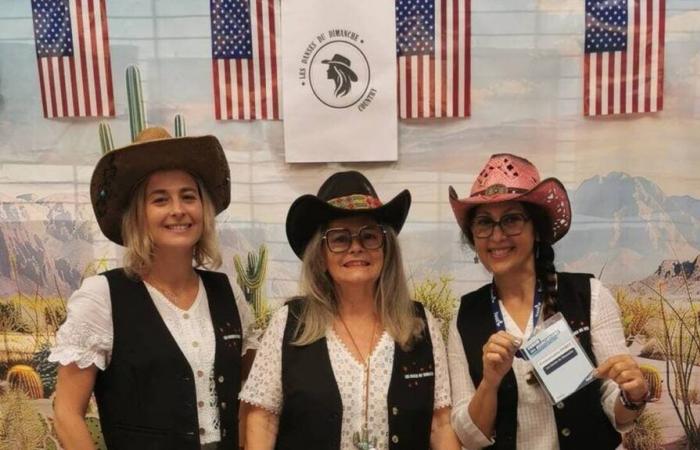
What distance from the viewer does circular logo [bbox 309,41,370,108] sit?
8.09 ft

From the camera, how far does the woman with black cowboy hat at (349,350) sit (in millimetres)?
1578

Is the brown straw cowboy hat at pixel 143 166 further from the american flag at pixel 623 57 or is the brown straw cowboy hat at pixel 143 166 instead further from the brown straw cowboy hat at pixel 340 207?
the american flag at pixel 623 57

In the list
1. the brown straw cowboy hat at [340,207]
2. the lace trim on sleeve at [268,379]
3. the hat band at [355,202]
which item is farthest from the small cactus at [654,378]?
the lace trim on sleeve at [268,379]

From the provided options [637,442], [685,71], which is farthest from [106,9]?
[637,442]

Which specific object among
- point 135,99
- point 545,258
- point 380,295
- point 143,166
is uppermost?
point 135,99

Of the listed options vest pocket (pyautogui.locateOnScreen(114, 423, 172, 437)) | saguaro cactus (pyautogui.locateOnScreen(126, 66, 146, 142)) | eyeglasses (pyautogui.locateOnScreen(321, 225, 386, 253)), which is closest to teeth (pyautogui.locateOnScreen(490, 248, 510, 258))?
eyeglasses (pyautogui.locateOnScreen(321, 225, 386, 253))

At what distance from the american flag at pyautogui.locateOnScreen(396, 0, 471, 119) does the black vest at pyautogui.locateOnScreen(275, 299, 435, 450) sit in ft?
4.04

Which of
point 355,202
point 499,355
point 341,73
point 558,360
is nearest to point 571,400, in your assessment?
point 558,360

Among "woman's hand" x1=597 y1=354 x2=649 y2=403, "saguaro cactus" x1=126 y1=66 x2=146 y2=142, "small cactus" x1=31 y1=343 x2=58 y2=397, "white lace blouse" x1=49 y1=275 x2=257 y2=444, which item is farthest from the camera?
"small cactus" x1=31 y1=343 x2=58 y2=397

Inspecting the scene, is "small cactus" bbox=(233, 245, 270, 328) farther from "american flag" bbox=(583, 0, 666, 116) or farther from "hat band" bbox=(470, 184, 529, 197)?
"american flag" bbox=(583, 0, 666, 116)

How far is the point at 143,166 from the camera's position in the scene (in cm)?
161

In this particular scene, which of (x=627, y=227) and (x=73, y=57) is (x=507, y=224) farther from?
(x=73, y=57)

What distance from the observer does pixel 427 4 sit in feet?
8.03

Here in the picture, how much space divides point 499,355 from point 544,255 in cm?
41
